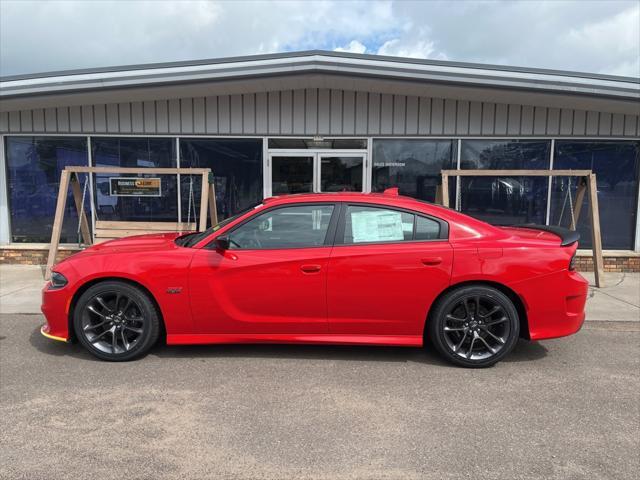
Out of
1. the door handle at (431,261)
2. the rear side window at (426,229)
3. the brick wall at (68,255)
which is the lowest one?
the brick wall at (68,255)

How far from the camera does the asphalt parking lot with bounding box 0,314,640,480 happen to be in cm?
255

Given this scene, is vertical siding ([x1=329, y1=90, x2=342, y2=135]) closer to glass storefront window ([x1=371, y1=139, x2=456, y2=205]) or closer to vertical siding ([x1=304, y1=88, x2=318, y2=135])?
vertical siding ([x1=304, y1=88, x2=318, y2=135])

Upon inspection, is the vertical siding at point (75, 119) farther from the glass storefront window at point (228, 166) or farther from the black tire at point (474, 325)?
the black tire at point (474, 325)

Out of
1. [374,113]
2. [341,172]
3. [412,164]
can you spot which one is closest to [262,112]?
[341,172]

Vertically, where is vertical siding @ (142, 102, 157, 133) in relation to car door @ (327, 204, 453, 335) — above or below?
above

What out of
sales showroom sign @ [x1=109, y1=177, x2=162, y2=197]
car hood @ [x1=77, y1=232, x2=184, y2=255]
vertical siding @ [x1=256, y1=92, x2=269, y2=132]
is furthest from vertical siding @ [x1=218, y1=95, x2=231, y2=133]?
car hood @ [x1=77, y1=232, x2=184, y2=255]

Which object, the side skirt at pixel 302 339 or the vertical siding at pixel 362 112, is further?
the vertical siding at pixel 362 112

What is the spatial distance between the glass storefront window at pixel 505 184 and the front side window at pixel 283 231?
17.1ft

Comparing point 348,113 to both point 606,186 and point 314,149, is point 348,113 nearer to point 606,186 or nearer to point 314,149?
point 314,149

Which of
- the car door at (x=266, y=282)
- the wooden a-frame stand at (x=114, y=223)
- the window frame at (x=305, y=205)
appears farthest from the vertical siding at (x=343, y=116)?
the car door at (x=266, y=282)

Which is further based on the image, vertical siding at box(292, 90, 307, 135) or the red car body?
vertical siding at box(292, 90, 307, 135)

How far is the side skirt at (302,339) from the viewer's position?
3949 millimetres

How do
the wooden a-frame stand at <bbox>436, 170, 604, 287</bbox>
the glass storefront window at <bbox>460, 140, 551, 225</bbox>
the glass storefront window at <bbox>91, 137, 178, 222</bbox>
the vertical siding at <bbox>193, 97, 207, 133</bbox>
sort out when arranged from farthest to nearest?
the glass storefront window at <bbox>91, 137, 178, 222</bbox> < the glass storefront window at <bbox>460, 140, 551, 225</bbox> < the vertical siding at <bbox>193, 97, 207, 133</bbox> < the wooden a-frame stand at <bbox>436, 170, 604, 287</bbox>

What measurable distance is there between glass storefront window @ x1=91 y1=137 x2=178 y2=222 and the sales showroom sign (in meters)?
0.08
